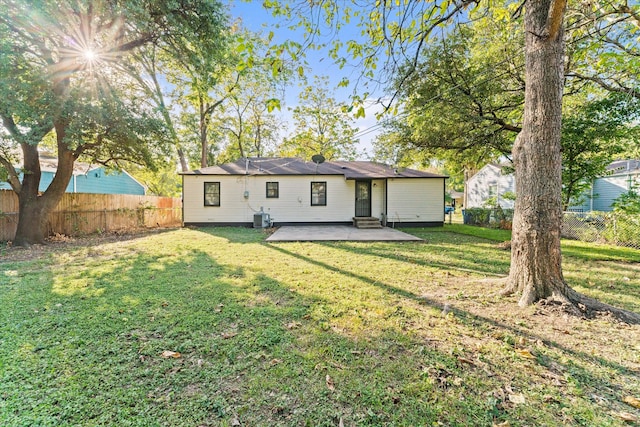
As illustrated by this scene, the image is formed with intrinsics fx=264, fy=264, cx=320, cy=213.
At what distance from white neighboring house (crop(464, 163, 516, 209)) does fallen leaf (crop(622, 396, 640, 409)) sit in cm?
1944

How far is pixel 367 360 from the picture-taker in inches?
91.0

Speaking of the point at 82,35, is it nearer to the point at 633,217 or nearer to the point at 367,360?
the point at 367,360

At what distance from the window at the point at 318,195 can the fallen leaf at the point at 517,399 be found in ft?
38.1

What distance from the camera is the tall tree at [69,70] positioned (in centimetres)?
609

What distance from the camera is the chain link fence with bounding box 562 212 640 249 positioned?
789 centimetres

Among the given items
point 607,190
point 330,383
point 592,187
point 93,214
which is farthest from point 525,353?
point 607,190

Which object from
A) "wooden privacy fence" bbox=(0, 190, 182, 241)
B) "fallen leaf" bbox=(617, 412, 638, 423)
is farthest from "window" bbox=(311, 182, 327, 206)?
"fallen leaf" bbox=(617, 412, 638, 423)

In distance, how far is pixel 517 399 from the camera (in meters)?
1.86

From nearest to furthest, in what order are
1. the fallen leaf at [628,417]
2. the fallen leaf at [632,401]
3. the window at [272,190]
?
the fallen leaf at [628,417] → the fallen leaf at [632,401] → the window at [272,190]

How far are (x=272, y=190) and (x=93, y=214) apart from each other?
7.29 meters

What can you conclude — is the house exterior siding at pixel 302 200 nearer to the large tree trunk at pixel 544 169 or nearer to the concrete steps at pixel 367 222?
the concrete steps at pixel 367 222

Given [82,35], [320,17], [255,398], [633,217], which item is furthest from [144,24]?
[633,217]

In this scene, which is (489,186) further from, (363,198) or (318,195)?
(318,195)

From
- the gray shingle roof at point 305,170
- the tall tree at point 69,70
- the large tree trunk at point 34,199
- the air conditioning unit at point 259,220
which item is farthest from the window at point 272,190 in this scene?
the large tree trunk at point 34,199
